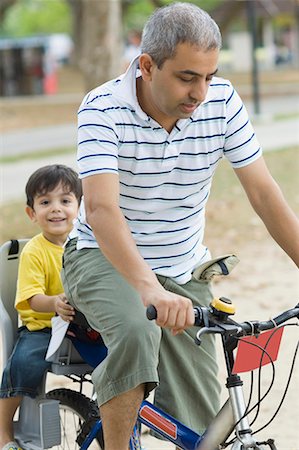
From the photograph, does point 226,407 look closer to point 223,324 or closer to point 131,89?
point 223,324

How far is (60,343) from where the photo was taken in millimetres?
3674

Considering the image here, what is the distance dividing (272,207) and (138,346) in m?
0.63

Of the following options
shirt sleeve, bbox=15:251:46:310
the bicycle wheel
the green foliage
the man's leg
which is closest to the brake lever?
the man's leg

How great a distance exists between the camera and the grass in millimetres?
9984

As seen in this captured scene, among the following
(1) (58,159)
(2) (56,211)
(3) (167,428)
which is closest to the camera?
(3) (167,428)

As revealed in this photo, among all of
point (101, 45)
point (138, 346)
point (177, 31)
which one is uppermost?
point (177, 31)

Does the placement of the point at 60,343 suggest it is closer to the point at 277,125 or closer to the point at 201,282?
Result: the point at 201,282

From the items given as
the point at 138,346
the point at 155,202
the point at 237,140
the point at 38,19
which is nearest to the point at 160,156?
the point at 155,202

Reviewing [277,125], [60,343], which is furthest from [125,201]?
[277,125]

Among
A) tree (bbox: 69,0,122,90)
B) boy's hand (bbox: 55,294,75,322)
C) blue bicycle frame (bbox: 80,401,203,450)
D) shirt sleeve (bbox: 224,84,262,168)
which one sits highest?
shirt sleeve (bbox: 224,84,262,168)

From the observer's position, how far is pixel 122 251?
295cm

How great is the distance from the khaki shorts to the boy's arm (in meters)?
0.10

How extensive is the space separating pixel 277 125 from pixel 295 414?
1409 cm

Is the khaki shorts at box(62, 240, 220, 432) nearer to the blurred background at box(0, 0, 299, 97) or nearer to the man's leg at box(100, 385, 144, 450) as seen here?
the man's leg at box(100, 385, 144, 450)
